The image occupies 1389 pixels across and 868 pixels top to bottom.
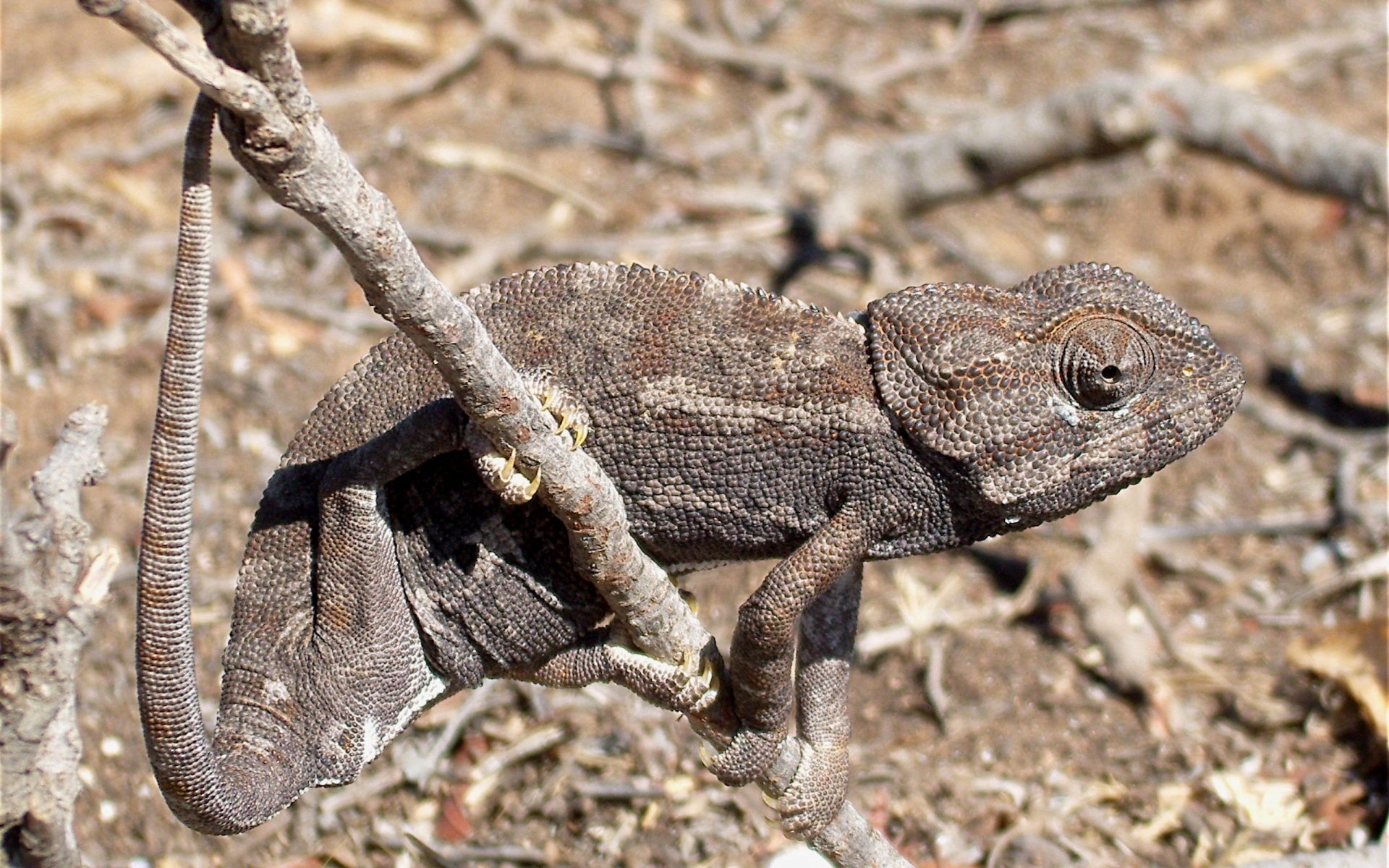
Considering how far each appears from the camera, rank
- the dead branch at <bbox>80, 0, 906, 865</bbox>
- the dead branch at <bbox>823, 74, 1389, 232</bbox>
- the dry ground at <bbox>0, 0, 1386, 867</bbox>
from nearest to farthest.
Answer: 1. the dead branch at <bbox>80, 0, 906, 865</bbox>
2. the dry ground at <bbox>0, 0, 1386, 867</bbox>
3. the dead branch at <bbox>823, 74, 1389, 232</bbox>

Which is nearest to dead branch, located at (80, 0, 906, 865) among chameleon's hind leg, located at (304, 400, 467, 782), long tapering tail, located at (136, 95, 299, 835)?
long tapering tail, located at (136, 95, 299, 835)

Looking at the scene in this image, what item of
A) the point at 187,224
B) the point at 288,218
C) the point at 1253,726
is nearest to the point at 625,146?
the point at 288,218

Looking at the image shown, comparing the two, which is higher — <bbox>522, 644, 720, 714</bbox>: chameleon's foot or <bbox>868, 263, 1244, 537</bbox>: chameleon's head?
<bbox>868, 263, 1244, 537</bbox>: chameleon's head

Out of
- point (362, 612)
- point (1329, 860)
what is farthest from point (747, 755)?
point (1329, 860)

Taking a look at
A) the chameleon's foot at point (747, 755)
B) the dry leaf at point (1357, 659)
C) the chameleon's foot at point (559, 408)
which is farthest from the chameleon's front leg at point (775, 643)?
the dry leaf at point (1357, 659)

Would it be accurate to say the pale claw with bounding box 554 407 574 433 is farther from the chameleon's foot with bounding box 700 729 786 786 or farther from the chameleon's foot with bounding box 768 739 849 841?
the chameleon's foot with bounding box 768 739 849 841

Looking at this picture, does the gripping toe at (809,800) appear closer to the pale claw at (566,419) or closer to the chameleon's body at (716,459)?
the chameleon's body at (716,459)

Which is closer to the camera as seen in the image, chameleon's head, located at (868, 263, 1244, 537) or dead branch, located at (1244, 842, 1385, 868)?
chameleon's head, located at (868, 263, 1244, 537)
